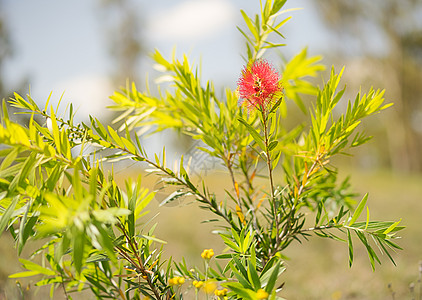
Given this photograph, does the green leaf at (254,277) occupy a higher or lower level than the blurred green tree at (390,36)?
lower

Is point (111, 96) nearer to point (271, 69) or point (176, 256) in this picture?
point (271, 69)

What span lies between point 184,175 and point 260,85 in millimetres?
372

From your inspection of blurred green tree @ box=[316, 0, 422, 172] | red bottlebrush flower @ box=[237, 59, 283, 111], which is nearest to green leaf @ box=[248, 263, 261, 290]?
red bottlebrush flower @ box=[237, 59, 283, 111]

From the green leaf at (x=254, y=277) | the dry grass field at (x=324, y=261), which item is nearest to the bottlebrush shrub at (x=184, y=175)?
the green leaf at (x=254, y=277)

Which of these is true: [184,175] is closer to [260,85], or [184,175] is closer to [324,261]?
[260,85]

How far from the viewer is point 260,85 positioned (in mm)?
897

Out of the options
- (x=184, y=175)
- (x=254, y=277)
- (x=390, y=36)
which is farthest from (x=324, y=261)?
(x=390, y=36)

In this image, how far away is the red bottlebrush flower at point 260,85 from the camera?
899 mm

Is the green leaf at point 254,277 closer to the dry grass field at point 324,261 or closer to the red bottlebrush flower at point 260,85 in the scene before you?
the red bottlebrush flower at point 260,85

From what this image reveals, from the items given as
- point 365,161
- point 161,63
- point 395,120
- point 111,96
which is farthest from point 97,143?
point 365,161

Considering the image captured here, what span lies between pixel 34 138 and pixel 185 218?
542cm

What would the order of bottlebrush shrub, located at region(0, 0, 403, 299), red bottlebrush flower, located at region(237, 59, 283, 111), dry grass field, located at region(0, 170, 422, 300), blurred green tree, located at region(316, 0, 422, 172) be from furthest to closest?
blurred green tree, located at region(316, 0, 422, 172) → dry grass field, located at region(0, 170, 422, 300) → red bottlebrush flower, located at region(237, 59, 283, 111) → bottlebrush shrub, located at region(0, 0, 403, 299)

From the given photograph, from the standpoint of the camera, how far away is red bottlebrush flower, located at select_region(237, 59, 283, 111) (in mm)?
899

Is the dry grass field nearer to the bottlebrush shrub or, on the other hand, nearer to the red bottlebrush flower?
the bottlebrush shrub
